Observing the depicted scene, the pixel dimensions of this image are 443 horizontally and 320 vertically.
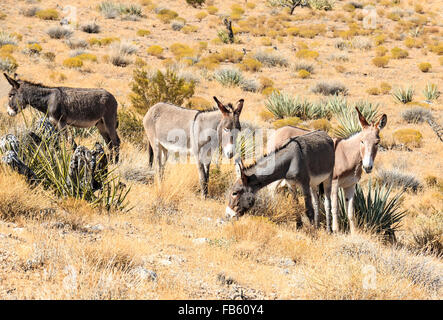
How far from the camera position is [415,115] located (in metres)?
18.3

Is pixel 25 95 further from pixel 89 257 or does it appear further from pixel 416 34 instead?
pixel 416 34

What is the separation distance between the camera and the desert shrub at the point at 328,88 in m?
21.9

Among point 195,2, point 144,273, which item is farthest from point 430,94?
point 195,2

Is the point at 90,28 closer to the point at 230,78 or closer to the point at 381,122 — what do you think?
the point at 230,78

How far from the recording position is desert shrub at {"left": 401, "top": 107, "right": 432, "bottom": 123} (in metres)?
18.2

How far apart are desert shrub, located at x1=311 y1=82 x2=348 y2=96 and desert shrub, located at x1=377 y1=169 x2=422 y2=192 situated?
9.46 meters

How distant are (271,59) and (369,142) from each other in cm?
2030

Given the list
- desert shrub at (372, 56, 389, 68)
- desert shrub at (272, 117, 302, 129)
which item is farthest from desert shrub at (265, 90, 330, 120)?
desert shrub at (372, 56, 389, 68)

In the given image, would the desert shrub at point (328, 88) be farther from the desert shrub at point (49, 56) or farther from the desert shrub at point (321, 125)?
the desert shrub at point (49, 56)

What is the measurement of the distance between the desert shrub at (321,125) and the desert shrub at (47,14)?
22.5m

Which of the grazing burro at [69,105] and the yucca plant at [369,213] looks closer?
the yucca plant at [369,213]

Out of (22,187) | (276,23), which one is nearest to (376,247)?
(22,187)

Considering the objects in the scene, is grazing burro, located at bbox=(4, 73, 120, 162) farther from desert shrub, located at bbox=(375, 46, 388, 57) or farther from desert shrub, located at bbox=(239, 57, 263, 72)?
desert shrub, located at bbox=(375, 46, 388, 57)

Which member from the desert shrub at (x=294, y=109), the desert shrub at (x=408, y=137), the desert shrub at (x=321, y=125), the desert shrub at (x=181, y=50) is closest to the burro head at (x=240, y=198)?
the desert shrub at (x=321, y=125)
